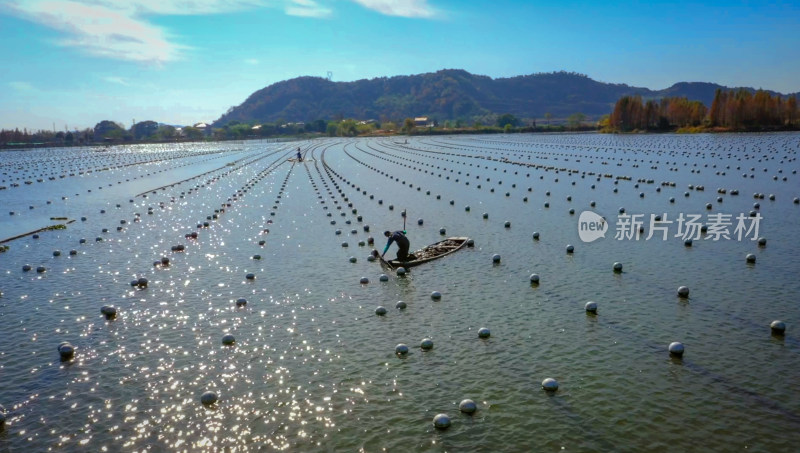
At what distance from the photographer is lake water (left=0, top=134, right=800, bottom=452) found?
8.24m

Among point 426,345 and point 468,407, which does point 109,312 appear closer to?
point 426,345

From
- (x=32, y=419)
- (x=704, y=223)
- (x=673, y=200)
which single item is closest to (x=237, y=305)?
(x=32, y=419)

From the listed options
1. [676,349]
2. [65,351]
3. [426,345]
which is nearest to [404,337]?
[426,345]

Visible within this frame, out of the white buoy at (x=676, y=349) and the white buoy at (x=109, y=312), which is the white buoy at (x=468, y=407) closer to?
Answer: the white buoy at (x=676, y=349)

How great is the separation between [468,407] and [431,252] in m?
9.63

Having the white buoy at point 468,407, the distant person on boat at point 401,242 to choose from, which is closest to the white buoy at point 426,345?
the white buoy at point 468,407

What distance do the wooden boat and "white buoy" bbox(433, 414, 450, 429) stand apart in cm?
846

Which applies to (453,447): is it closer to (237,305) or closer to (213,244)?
(237,305)

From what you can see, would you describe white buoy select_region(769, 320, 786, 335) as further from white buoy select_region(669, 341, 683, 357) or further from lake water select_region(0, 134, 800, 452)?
white buoy select_region(669, 341, 683, 357)

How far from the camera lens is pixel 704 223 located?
2206cm

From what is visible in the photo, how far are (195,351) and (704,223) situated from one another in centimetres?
1944

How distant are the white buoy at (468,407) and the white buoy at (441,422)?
0.42 metres

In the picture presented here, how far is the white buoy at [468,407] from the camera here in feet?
27.9

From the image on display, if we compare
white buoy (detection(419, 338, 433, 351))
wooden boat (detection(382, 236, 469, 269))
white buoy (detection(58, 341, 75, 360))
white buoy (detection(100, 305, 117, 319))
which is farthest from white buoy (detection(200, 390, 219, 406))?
wooden boat (detection(382, 236, 469, 269))
